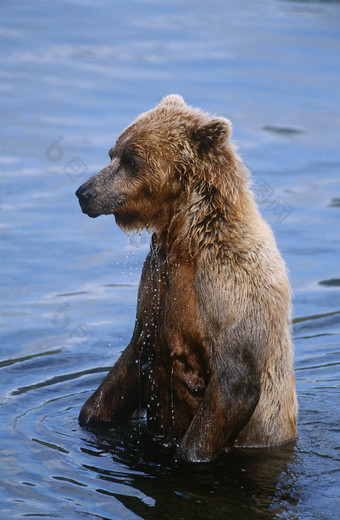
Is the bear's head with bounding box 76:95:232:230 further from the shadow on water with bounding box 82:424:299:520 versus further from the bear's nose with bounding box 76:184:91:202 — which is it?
the shadow on water with bounding box 82:424:299:520

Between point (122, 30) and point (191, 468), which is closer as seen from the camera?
point (191, 468)

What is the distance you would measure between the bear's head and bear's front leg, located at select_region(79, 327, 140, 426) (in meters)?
1.02

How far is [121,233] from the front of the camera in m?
12.8

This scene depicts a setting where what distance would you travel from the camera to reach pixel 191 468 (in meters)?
7.03

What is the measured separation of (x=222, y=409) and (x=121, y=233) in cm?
620

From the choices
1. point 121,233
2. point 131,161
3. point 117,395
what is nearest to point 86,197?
point 131,161

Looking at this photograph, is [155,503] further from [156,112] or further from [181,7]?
[181,7]

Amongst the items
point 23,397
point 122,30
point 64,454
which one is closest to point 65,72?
point 122,30

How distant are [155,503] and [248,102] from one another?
38.3 feet

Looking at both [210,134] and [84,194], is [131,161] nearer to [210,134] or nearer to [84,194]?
[84,194]

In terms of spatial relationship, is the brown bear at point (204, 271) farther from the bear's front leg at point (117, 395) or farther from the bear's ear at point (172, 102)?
the bear's front leg at point (117, 395)

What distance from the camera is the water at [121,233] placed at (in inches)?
272

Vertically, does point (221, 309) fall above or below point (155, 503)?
above

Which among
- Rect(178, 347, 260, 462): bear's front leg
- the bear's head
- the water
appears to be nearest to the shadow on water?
the water
